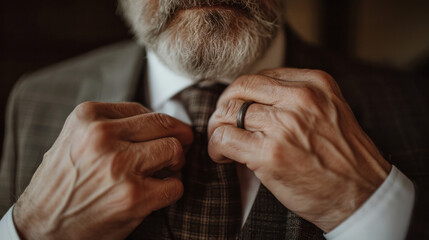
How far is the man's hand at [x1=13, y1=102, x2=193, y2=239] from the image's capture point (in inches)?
16.3

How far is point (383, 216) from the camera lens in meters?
0.44

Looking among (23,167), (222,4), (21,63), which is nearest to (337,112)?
(222,4)

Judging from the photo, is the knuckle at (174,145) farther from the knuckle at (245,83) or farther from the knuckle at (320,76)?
the knuckle at (320,76)

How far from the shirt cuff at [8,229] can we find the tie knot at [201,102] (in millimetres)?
348

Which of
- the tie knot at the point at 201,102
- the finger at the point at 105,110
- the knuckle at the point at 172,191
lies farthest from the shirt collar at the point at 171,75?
the knuckle at the point at 172,191

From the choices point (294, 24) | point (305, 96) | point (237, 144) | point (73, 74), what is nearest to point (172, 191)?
point (237, 144)

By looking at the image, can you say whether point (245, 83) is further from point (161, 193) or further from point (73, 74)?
point (73, 74)

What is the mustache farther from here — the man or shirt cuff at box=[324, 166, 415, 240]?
shirt cuff at box=[324, 166, 415, 240]

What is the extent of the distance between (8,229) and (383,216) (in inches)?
24.2

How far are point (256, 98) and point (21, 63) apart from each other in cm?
90

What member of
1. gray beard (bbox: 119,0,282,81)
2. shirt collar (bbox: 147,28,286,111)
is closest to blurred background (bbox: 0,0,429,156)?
shirt collar (bbox: 147,28,286,111)

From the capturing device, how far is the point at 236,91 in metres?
0.48

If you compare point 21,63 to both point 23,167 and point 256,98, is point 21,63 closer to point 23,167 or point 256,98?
point 23,167

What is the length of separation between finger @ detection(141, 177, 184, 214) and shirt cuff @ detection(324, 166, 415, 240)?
260 millimetres
